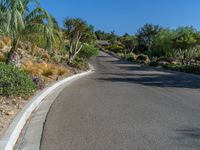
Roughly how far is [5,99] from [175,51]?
4592cm

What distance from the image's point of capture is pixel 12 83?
34.8 feet

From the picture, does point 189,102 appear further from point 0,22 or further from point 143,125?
point 0,22

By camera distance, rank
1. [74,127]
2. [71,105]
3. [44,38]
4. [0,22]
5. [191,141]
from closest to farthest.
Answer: [191,141], [74,127], [71,105], [0,22], [44,38]

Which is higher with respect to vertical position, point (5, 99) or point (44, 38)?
point (44, 38)

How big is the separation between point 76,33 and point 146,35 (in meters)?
57.6

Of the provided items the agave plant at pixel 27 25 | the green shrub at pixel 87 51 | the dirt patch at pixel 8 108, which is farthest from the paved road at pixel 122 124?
the green shrub at pixel 87 51

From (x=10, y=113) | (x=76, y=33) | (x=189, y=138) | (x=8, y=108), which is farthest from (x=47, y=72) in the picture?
(x=76, y=33)

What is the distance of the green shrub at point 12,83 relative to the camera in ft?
34.6

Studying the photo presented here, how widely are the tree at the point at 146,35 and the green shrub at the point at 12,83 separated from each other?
7946 centimetres

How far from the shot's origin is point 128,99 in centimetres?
1284

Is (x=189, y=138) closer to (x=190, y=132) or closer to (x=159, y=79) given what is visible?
(x=190, y=132)

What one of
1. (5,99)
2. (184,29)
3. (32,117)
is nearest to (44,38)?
(5,99)

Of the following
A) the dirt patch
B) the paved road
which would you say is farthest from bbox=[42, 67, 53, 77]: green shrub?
the dirt patch

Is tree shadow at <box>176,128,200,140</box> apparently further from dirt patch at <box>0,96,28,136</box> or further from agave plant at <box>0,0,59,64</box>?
agave plant at <box>0,0,59,64</box>
